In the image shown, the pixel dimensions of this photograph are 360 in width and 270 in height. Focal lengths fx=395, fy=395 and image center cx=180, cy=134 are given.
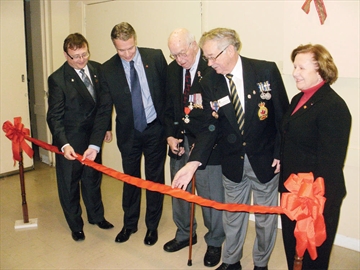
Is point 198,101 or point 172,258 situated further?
point 172,258

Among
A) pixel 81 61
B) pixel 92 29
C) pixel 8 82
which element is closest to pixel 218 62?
pixel 81 61

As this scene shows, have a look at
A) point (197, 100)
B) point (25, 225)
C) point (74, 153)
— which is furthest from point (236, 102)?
point (25, 225)

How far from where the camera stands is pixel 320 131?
2.04m

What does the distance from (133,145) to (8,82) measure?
2.71m

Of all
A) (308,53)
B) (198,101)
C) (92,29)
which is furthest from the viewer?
(92,29)

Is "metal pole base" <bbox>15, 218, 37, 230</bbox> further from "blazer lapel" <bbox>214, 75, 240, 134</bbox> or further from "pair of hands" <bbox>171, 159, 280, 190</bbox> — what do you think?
"blazer lapel" <bbox>214, 75, 240, 134</bbox>

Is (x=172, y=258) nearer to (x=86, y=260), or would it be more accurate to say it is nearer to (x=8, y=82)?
(x=86, y=260)

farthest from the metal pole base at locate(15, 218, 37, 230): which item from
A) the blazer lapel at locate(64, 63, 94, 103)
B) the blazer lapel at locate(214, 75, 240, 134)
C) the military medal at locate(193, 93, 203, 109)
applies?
the blazer lapel at locate(214, 75, 240, 134)

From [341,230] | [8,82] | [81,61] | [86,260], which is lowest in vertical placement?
[86,260]

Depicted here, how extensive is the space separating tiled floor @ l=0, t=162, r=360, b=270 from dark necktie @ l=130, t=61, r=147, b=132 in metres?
1.01

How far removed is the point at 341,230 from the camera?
3234mm

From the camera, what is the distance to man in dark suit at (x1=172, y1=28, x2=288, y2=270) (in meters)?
2.39

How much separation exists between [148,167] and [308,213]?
1636 millimetres

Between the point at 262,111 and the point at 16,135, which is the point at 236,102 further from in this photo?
the point at 16,135
